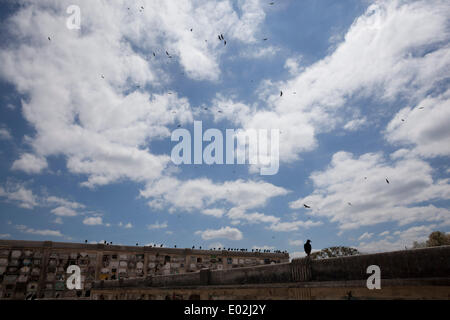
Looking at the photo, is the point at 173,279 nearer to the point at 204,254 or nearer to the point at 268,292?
the point at 268,292

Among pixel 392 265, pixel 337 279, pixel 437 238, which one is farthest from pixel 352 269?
pixel 437 238

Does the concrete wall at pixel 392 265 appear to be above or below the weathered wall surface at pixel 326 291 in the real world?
above

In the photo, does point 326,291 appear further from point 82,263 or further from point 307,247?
point 82,263

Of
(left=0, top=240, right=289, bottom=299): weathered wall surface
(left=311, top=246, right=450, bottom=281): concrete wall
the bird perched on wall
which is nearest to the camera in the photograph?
(left=311, top=246, right=450, bottom=281): concrete wall

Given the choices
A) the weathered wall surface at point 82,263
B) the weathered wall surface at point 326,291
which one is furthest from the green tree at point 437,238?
the weathered wall surface at point 326,291

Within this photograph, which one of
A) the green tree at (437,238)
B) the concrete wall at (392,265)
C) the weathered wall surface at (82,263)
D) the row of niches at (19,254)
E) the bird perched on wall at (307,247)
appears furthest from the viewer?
the green tree at (437,238)

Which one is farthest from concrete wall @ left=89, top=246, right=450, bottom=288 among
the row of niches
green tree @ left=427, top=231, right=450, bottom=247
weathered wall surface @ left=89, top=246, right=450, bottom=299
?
green tree @ left=427, top=231, right=450, bottom=247

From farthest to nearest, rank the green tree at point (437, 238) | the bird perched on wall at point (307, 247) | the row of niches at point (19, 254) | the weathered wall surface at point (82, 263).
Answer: the green tree at point (437, 238), the row of niches at point (19, 254), the weathered wall surface at point (82, 263), the bird perched on wall at point (307, 247)

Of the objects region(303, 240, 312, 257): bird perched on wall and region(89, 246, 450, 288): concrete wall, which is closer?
region(89, 246, 450, 288): concrete wall

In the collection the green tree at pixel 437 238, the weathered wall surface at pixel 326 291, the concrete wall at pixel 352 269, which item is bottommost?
the weathered wall surface at pixel 326 291

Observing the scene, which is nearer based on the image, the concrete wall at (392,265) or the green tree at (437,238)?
the concrete wall at (392,265)

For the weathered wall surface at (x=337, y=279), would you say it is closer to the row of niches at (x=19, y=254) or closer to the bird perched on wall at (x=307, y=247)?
the bird perched on wall at (x=307, y=247)

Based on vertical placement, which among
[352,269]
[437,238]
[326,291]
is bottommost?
[326,291]

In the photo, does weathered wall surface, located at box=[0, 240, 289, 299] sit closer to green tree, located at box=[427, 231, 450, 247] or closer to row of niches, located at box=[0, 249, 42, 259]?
row of niches, located at box=[0, 249, 42, 259]
